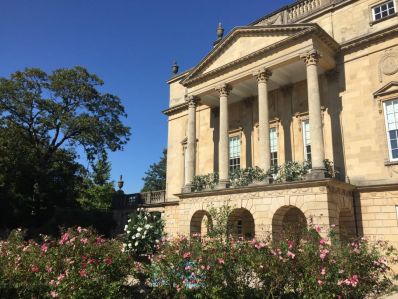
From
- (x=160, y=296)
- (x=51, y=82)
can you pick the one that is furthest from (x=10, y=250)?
(x=51, y=82)

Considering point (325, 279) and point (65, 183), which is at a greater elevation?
point (65, 183)

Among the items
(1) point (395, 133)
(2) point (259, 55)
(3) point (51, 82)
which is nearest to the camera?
(1) point (395, 133)

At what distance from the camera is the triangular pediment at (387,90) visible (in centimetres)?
1894

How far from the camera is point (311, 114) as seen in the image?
61.9ft

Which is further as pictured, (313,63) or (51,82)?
(51,82)

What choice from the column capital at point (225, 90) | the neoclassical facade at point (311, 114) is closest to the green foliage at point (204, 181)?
the neoclassical facade at point (311, 114)

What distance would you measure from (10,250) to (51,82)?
24.9m

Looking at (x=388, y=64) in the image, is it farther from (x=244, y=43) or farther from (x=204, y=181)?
(x=204, y=181)

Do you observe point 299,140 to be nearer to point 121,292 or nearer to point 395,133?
point 395,133

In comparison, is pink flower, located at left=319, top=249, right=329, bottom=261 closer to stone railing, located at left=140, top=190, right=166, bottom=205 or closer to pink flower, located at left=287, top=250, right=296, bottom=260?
pink flower, located at left=287, top=250, right=296, bottom=260

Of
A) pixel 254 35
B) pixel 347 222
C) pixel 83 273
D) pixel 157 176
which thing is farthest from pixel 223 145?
pixel 157 176

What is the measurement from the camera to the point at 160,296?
930 cm

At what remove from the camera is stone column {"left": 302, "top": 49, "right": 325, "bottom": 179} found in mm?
17766

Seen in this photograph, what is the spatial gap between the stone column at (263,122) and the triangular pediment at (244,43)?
4.81ft
